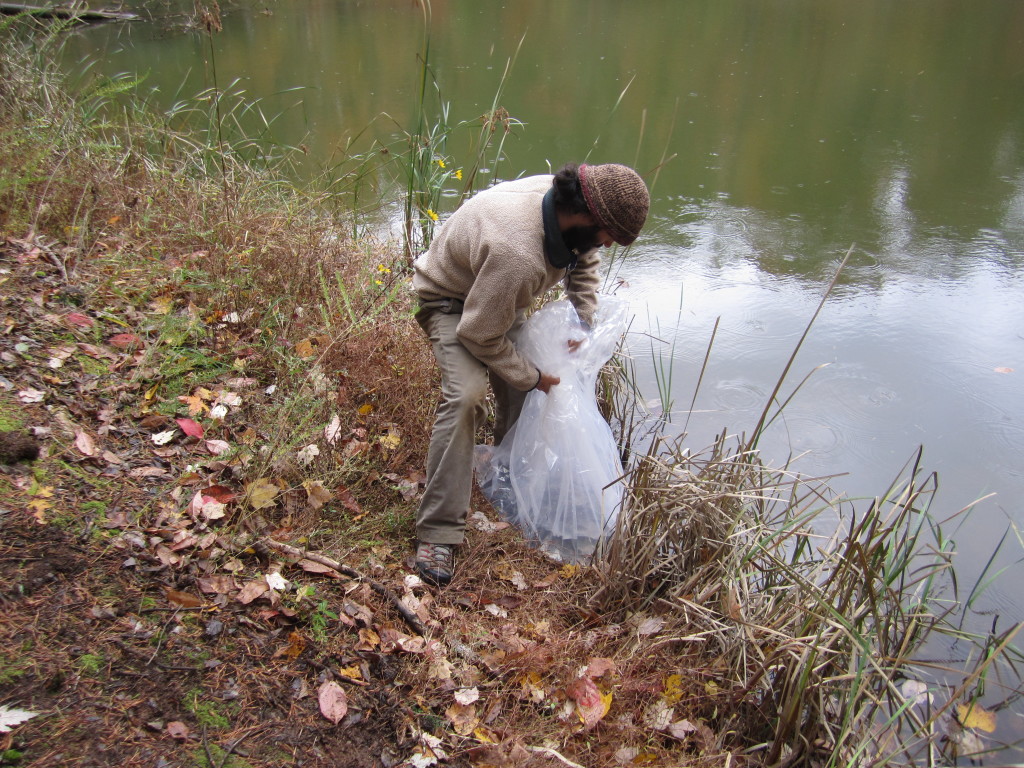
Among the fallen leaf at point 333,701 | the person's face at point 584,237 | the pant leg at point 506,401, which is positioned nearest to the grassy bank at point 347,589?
the fallen leaf at point 333,701

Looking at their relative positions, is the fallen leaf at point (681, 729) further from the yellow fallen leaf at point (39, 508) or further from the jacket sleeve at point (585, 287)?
the yellow fallen leaf at point (39, 508)

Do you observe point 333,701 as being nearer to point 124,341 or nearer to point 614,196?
point 614,196

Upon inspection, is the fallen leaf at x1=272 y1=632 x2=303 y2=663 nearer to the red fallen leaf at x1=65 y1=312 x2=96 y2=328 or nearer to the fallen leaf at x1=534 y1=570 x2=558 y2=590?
the fallen leaf at x1=534 y1=570 x2=558 y2=590

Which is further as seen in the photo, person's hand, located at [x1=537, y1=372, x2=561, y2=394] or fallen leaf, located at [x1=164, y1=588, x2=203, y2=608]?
person's hand, located at [x1=537, y1=372, x2=561, y2=394]

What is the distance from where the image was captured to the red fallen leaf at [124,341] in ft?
9.01

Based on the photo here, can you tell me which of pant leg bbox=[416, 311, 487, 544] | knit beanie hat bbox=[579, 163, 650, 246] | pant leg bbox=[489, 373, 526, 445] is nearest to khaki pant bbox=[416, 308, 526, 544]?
pant leg bbox=[416, 311, 487, 544]

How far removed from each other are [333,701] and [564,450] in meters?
1.11

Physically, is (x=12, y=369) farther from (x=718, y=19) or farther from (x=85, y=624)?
(x=718, y=19)

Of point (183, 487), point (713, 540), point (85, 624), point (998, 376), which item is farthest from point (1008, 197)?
point (85, 624)

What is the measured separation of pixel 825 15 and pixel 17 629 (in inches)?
550

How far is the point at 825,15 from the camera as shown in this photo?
1223 cm

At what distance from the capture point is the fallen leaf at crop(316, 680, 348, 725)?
173 centimetres

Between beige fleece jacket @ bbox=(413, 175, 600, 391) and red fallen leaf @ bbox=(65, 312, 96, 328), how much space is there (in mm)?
1295

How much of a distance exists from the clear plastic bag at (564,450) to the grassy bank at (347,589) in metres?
0.15
